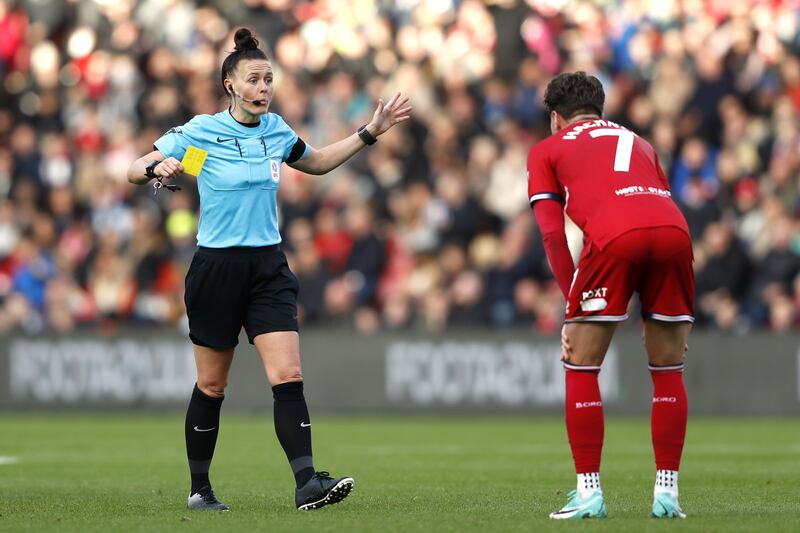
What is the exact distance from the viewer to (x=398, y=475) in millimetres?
11539

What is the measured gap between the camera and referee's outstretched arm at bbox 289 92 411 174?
9.21 m

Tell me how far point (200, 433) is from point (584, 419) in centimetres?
237

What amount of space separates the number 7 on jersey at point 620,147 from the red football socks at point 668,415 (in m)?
1.04

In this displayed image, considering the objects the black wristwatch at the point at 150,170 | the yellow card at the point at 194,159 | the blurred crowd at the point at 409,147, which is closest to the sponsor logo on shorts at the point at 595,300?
the yellow card at the point at 194,159

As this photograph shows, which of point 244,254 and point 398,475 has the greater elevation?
point 244,254

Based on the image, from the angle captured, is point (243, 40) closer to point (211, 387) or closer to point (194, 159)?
point (194, 159)

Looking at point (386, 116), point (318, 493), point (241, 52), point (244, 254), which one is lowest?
point (318, 493)

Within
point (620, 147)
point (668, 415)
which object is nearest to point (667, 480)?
point (668, 415)

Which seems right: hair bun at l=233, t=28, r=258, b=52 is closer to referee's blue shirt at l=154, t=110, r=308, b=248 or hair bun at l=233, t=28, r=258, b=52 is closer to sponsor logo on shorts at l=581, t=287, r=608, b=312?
referee's blue shirt at l=154, t=110, r=308, b=248

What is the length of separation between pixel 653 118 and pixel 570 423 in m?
12.7

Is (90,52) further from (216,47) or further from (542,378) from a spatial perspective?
(542,378)

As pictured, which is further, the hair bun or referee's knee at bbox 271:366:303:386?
the hair bun

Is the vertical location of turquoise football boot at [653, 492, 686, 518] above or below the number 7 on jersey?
below

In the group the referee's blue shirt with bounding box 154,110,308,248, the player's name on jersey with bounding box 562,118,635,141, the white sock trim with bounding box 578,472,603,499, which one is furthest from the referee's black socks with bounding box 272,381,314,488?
the player's name on jersey with bounding box 562,118,635,141
